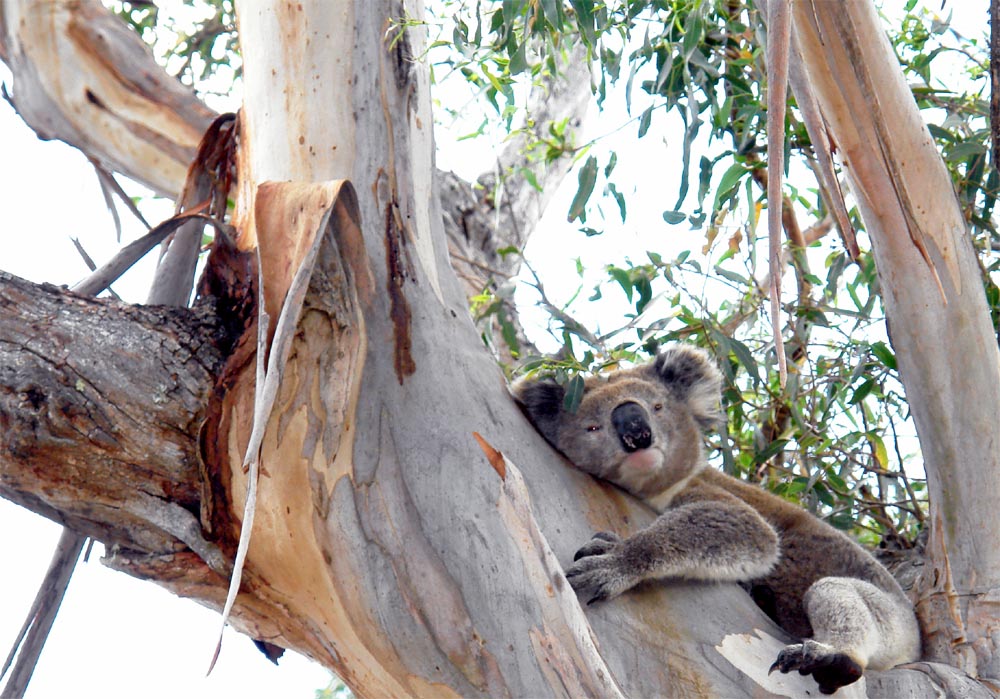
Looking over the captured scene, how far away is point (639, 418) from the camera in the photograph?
306 cm

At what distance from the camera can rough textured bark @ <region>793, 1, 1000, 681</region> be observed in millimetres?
2312

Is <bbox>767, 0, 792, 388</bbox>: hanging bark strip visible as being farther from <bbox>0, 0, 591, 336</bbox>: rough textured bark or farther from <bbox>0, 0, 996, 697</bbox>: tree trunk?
<bbox>0, 0, 591, 336</bbox>: rough textured bark

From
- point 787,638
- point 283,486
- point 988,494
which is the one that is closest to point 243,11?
point 283,486

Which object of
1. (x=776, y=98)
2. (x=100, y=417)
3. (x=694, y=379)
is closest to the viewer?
(x=776, y=98)

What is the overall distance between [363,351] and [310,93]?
0.62 m

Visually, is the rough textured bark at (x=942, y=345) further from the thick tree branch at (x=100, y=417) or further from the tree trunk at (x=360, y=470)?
the thick tree branch at (x=100, y=417)

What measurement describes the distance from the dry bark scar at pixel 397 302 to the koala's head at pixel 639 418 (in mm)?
587

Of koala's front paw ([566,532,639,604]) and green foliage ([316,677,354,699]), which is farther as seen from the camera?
green foliage ([316,677,354,699])

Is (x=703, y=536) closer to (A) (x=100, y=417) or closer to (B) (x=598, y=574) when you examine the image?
(B) (x=598, y=574)

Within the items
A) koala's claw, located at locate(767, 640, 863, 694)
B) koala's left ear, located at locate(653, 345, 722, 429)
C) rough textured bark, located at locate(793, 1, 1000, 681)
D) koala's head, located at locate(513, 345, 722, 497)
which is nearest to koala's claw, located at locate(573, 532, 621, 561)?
koala's head, located at locate(513, 345, 722, 497)

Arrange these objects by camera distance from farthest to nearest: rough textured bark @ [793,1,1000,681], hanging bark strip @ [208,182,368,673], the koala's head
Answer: the koala's head → rough textured bark @ [793,1,1000,681] → hanging bark strip @ [208,182,368,673]

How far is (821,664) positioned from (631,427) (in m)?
1.05

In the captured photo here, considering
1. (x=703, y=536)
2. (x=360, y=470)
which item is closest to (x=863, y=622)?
(x=703, y=536)

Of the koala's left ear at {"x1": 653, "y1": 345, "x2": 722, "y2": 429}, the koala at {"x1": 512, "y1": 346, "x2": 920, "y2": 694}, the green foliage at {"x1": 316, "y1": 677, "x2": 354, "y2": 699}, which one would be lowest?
the green foliage at {"x1": 316, "y1": 677, "x2": 354, "y2": 699}
